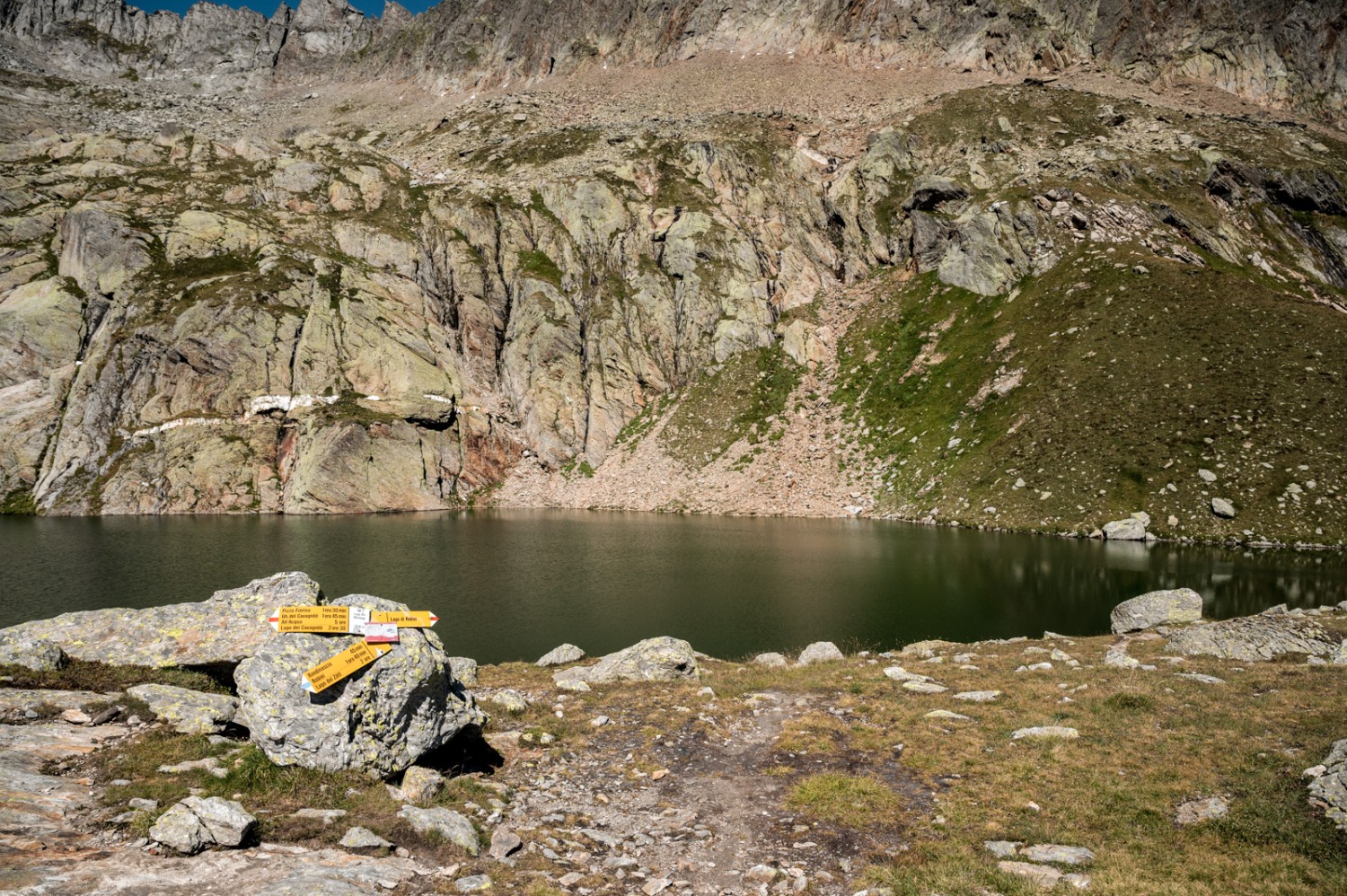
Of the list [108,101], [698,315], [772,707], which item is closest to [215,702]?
[772,707]

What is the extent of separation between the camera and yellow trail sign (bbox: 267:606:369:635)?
12.8 metres

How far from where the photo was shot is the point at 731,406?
104 metres

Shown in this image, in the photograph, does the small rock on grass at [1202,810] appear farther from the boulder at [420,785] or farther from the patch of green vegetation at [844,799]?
the boulder at [420,785]

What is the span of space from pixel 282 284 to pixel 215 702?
377 ft

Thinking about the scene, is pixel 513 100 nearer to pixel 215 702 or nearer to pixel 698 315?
pixel 698 315

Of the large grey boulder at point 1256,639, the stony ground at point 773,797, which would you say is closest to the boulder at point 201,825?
the stony ground at point 773,797

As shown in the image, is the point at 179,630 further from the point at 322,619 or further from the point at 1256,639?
the point at 1256,639

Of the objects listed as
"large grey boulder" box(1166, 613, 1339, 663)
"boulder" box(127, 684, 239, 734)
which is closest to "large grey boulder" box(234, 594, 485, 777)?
"boulder" box(127, 684, 239, 734)

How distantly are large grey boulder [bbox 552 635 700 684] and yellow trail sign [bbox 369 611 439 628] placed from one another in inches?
410

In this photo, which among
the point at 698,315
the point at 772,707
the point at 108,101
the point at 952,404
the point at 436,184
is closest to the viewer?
the point at 772,707

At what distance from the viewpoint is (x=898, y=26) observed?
158m

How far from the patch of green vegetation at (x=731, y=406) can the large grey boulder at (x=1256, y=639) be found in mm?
73151

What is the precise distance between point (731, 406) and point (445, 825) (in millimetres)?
94822

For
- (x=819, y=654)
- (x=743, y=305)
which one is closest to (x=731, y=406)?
(x=743, y=305)
